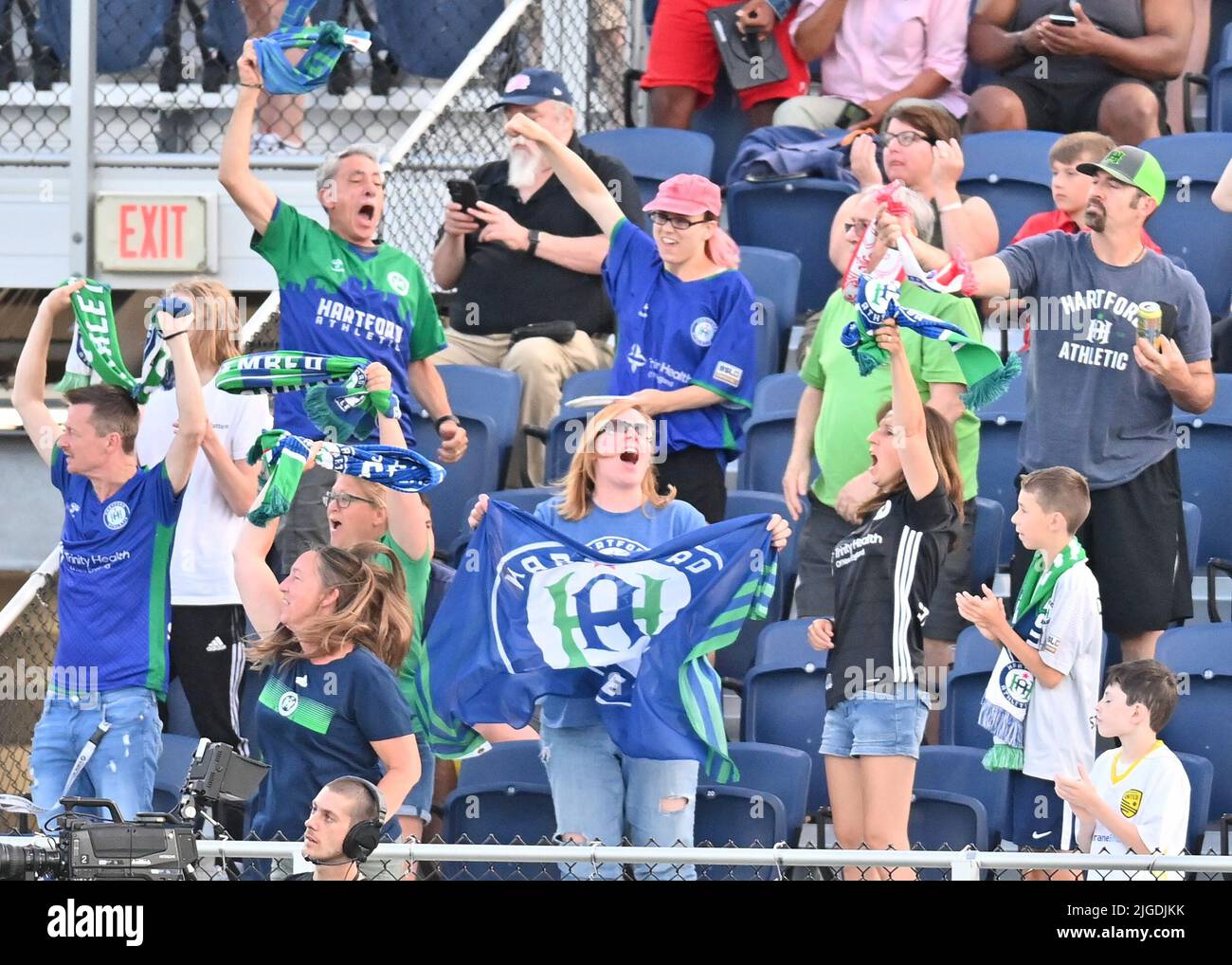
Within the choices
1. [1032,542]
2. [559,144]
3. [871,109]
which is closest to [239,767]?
[1032,542]

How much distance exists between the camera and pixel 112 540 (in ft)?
19.8

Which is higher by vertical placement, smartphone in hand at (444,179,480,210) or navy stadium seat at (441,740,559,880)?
smartphone in hand at (444,179,480,210)

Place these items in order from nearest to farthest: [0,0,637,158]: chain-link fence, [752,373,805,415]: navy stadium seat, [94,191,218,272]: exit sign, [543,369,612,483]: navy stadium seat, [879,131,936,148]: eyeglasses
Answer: [879,131,936,148]: eyeglasses < [543,369,612,483]: navy stadium seat < [752,373,805,415]: navy stadium seat < [94,191,218,272]: exit sign < [0,0,637,158]: chain-link fence

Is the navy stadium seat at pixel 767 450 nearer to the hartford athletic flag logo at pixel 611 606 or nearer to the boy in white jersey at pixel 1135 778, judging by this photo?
the hartford athletic flag logo at pixel 611 606

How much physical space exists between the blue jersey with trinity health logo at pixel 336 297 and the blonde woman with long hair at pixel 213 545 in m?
0.35

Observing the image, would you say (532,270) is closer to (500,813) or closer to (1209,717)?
(500,813)

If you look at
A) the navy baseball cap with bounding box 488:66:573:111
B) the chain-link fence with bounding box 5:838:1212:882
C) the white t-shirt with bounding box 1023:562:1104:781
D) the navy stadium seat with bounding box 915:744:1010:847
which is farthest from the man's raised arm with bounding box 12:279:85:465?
the white t-shirt with bounding box 1023:562:1104:781

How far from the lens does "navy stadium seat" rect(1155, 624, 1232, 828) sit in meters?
6.06

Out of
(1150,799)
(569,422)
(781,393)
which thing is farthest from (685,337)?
(1150,799)

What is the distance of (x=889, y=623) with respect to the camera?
18.6 ft

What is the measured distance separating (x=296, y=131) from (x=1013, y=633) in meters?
4.71

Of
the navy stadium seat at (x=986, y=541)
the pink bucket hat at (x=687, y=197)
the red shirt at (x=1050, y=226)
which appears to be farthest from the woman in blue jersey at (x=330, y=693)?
the red shirt at (x=1050, y=226)

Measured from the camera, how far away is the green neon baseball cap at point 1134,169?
6336mm

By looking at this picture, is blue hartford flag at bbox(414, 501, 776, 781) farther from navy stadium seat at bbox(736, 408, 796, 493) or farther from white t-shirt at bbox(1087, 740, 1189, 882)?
navy stadium seat at bbox(736, 408, 796, 493)
